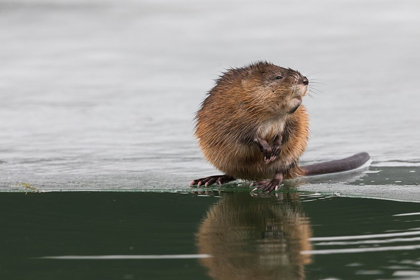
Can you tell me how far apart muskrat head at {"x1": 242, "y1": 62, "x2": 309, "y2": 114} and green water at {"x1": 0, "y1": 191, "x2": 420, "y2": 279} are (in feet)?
2.24

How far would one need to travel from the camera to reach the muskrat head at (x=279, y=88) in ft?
18.4

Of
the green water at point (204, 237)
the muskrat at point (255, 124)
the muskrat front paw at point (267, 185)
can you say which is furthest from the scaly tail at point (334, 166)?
the green water at point (204, 237)

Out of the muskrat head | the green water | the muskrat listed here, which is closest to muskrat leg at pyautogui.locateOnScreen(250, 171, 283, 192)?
the muskrat

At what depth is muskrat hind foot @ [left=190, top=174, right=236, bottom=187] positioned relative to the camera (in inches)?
233

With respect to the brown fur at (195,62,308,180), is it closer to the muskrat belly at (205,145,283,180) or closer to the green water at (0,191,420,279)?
the muskrat belly at (205,145,283,180)

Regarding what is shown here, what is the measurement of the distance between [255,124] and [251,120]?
0.13 ft

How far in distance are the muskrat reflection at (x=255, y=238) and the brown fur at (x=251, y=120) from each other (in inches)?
25.0

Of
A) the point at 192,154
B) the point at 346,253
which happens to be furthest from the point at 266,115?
the point at 346,253

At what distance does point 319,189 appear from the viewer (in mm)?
5570

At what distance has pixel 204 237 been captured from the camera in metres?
3.85

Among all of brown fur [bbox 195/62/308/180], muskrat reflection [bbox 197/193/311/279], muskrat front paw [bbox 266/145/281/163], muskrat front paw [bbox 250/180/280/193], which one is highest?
brown fur [bbox 195/62/308/180]

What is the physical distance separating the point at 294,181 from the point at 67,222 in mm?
2414

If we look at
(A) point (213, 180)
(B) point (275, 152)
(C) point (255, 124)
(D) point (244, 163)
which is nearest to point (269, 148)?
(B) point (275, 152)

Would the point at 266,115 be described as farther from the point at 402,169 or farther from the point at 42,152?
the point at 42,152
